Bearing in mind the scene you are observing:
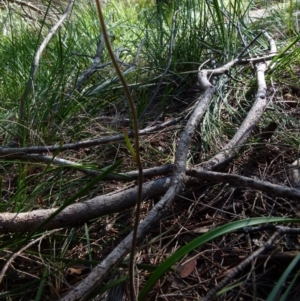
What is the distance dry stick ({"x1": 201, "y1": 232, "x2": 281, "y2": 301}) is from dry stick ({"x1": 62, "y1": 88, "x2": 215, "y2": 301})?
0.70 feet

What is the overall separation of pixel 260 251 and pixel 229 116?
0.81 meters

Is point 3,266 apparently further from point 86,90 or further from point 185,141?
point 86,90

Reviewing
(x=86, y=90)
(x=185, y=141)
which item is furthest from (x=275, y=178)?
(x=86, y=90)

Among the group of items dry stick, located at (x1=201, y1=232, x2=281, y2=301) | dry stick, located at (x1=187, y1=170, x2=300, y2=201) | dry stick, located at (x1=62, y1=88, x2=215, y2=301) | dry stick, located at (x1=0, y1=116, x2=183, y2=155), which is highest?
dry stick, located at (x1=0, y1=116, x2=183, y2=155)

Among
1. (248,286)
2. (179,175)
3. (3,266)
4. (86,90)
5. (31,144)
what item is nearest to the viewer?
(248,286)

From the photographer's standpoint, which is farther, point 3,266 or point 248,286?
point 3,266

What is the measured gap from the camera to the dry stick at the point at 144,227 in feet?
3.51

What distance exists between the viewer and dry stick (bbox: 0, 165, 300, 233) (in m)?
1.32

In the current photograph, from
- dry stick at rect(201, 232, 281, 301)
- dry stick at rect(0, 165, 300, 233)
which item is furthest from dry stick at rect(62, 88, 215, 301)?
dry stick at rect(201, 232, 281, 301)

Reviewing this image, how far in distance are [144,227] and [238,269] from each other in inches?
9.5

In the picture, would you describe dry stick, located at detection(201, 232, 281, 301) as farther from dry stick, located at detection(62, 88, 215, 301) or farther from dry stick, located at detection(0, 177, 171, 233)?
dry stick, located at detection(0, 177, 171, 233)

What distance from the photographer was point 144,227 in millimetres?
1197

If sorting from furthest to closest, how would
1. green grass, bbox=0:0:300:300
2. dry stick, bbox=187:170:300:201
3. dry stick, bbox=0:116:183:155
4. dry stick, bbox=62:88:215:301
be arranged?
1. dry stick, bbox=0:116:183:155
2. green grass, bbox=0:0:300:300
3. dry stick, bbox=187:170:300:201
4. dry stick, bbox=62:88:215:301

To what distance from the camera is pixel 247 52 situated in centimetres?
224
